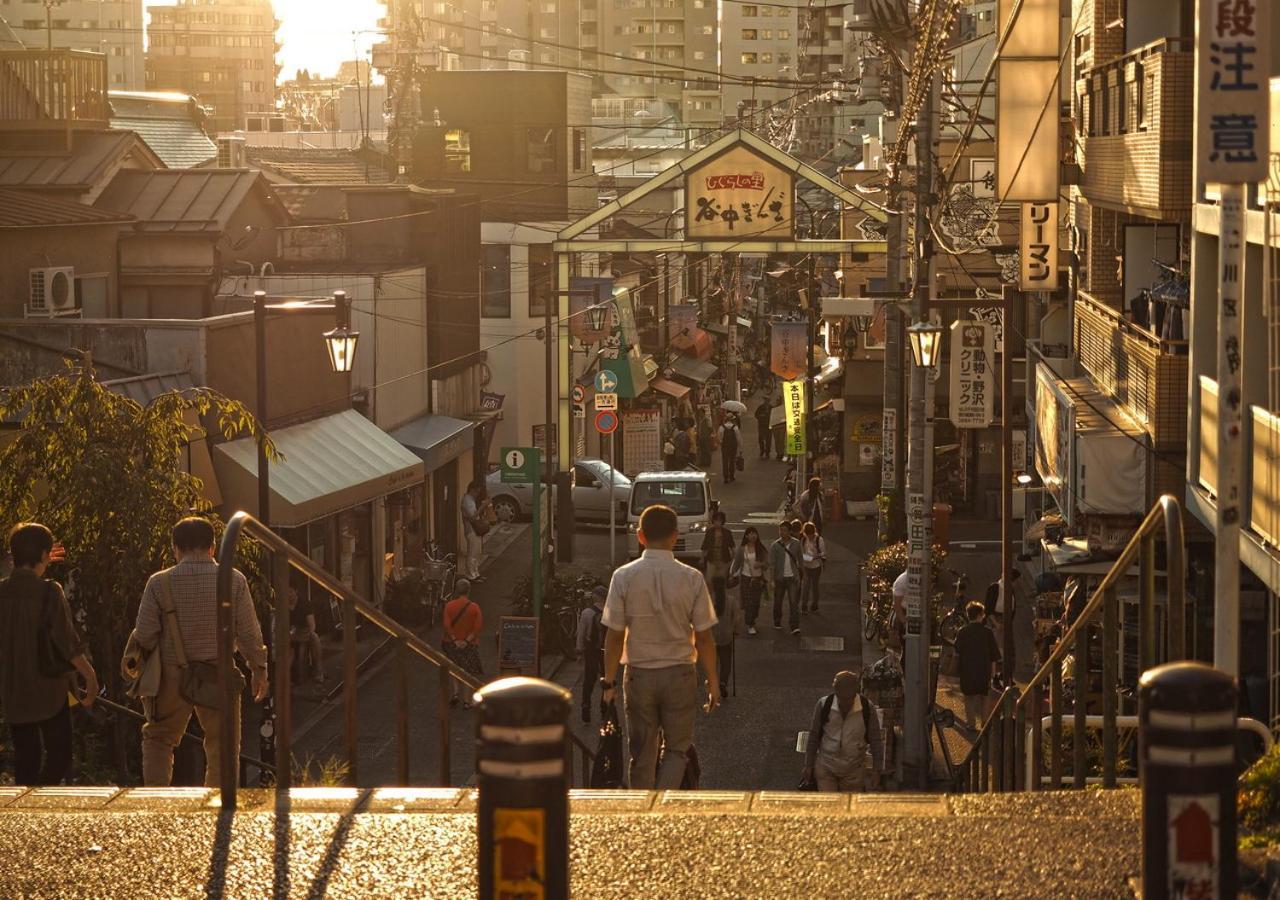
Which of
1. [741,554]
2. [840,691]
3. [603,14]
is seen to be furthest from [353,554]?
[603,14]

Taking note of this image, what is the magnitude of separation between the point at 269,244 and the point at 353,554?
805cm

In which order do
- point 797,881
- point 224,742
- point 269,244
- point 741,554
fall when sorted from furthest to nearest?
point 269,244
point 741,554
point 224,742
point 797,881

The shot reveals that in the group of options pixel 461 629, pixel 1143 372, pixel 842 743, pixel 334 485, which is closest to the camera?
pixel 842 743

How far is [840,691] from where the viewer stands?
42.0ft

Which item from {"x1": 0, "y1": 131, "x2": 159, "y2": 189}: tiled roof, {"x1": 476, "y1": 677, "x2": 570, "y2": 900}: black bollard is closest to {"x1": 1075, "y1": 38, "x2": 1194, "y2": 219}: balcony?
{"x1": 476, "y1": 677, "x2": 570, "y2": 900}: black bollard

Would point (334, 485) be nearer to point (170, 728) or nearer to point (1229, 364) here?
point (170, 728)

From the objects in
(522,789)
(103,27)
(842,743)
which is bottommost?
(842,743)

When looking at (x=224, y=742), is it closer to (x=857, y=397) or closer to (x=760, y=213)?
(x=760, y=213)

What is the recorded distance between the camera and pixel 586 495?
126 ft

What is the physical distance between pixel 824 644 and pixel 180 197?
1282 centimetres

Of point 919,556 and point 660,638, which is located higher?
point 660,638

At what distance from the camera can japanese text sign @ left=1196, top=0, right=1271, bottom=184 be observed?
6.58m

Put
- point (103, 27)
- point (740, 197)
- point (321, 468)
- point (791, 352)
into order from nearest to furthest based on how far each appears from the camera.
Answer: point (321, 468)
point (740, 197)
point (791, 352)
point (103, 27)

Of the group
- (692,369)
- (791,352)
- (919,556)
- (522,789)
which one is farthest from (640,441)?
(522,789)
